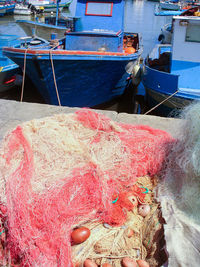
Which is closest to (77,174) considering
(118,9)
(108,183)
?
(108,183)

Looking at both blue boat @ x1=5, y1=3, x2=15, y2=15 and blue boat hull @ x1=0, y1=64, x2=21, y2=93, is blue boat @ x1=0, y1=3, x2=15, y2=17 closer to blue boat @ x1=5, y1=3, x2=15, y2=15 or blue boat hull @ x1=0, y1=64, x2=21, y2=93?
blue boat @ x1=5, y1=3, x2=15, y2=15

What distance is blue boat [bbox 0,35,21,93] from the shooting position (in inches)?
353

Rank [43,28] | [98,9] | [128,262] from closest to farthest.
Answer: [128,262]
[98,9]
[43,28]

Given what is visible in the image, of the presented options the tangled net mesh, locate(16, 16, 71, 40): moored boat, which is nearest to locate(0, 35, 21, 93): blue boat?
locate(16, 16, 71, 40): moored boat

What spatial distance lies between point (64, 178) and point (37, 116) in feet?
7.15

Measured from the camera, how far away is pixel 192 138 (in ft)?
7.12

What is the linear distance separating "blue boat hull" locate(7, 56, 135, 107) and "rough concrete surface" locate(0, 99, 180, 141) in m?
2.04

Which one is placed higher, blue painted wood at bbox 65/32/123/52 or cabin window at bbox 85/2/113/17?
cabin window at bbox 85/2/113/17

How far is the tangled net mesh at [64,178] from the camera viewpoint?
1.98 meters

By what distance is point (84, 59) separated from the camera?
628 centimetres

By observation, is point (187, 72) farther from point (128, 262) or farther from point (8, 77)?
point (8, 77)

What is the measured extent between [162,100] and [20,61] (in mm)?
3907

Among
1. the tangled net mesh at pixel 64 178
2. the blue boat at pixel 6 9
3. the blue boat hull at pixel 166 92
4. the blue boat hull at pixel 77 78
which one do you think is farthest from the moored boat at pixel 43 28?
the blue boat at pixel 6 9

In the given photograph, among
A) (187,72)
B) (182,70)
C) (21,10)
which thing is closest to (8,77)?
(182,70)
